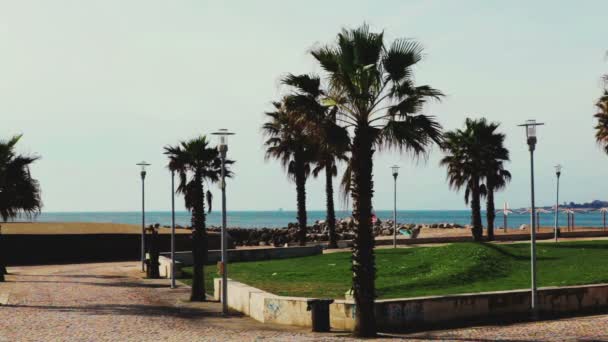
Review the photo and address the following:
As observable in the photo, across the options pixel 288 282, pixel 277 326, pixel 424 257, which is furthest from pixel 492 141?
pixel 277 326

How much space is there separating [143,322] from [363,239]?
8.01 meters

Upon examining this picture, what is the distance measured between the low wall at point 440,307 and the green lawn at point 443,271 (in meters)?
3.96

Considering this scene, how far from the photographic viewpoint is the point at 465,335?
64.4ft

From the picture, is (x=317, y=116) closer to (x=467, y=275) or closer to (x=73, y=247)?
(x=467, y=275)

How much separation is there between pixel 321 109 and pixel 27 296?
18.5 m

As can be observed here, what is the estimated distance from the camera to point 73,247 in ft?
190

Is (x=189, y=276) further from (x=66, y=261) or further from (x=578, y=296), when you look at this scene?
(x=578, y=296)

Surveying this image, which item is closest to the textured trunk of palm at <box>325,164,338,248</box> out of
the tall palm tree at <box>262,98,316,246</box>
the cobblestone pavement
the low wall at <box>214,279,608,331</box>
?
the tall palm tree at <box>262,98,316,246</box>

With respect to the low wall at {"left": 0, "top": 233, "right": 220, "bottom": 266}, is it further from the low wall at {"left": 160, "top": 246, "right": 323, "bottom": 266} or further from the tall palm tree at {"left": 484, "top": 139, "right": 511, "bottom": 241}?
the tall palm tree at {"left": 484, "top": 139, "right": 511, "bottom": 241}

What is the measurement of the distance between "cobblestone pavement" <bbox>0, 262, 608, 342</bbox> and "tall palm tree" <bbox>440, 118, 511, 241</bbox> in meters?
23.3

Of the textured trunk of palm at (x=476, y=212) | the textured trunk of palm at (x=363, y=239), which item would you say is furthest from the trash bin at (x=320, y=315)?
the textured trunk of palm at (x=476, y=212)

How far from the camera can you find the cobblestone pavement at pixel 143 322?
19812mm

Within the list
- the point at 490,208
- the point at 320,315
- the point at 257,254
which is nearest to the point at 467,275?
the point at 320,315

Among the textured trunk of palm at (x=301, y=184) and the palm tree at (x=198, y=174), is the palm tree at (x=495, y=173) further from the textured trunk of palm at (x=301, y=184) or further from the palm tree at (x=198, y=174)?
the palm tree at (x=198, y=174)
